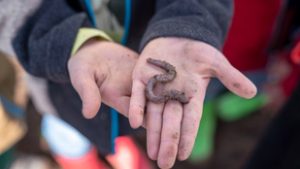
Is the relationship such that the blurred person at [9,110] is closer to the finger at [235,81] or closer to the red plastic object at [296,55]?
the finger at [235,81]

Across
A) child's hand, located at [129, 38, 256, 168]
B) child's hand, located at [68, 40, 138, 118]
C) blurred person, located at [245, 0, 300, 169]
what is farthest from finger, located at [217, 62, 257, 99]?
blurred person, located at [245, 0, 300, 169]

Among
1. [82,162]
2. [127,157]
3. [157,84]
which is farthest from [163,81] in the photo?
[82,162]

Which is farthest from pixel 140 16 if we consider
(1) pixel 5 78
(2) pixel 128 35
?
(1) pixel 5 78

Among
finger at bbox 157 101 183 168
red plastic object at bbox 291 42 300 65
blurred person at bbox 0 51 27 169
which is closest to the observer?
finger at bbox 157 101 183 168

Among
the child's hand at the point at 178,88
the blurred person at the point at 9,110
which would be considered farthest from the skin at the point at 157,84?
the blurred person at the point at 9,110

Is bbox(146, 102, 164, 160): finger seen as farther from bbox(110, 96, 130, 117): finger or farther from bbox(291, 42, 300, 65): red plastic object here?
bbox(291, 42, 300, 65): red plastic object

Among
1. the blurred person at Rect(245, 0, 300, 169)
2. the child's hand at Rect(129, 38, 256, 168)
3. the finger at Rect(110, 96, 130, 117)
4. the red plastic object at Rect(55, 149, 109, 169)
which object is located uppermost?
the child's hand at Rect(129, 38, 256, 168)
